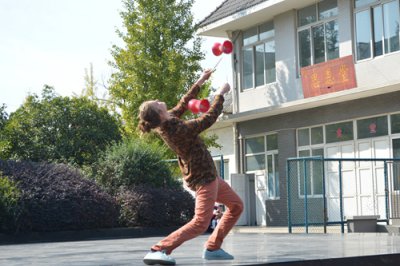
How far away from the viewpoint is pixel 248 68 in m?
29.2

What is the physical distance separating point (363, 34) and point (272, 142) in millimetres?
6034

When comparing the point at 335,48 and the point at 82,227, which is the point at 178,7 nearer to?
the point at 335,48

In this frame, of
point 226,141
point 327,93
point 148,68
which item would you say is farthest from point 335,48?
point 226,141

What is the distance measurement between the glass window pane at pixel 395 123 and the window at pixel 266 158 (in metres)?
5.82

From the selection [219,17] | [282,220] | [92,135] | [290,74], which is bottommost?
[282,220]

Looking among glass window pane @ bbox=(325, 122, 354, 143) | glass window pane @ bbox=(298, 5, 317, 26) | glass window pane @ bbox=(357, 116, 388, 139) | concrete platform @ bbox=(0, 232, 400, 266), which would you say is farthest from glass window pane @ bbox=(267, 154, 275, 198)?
concrete platform @ bbox=(0, 232, 400, 266)

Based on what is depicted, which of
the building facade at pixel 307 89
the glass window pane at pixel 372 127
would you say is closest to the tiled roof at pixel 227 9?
the building facade at pixel 307 89

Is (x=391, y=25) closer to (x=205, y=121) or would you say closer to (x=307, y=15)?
(x=307, y=15)

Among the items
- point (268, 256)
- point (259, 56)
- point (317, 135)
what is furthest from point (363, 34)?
point (268, 256)

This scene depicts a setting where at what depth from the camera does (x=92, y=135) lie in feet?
68.7

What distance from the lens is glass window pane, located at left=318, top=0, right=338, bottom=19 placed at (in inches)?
973

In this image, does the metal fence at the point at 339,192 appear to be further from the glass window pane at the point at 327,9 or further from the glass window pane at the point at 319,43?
the glass window pane at the point at 327,9

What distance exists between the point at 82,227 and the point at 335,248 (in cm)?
792

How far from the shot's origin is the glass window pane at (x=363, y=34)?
23.2 metres
